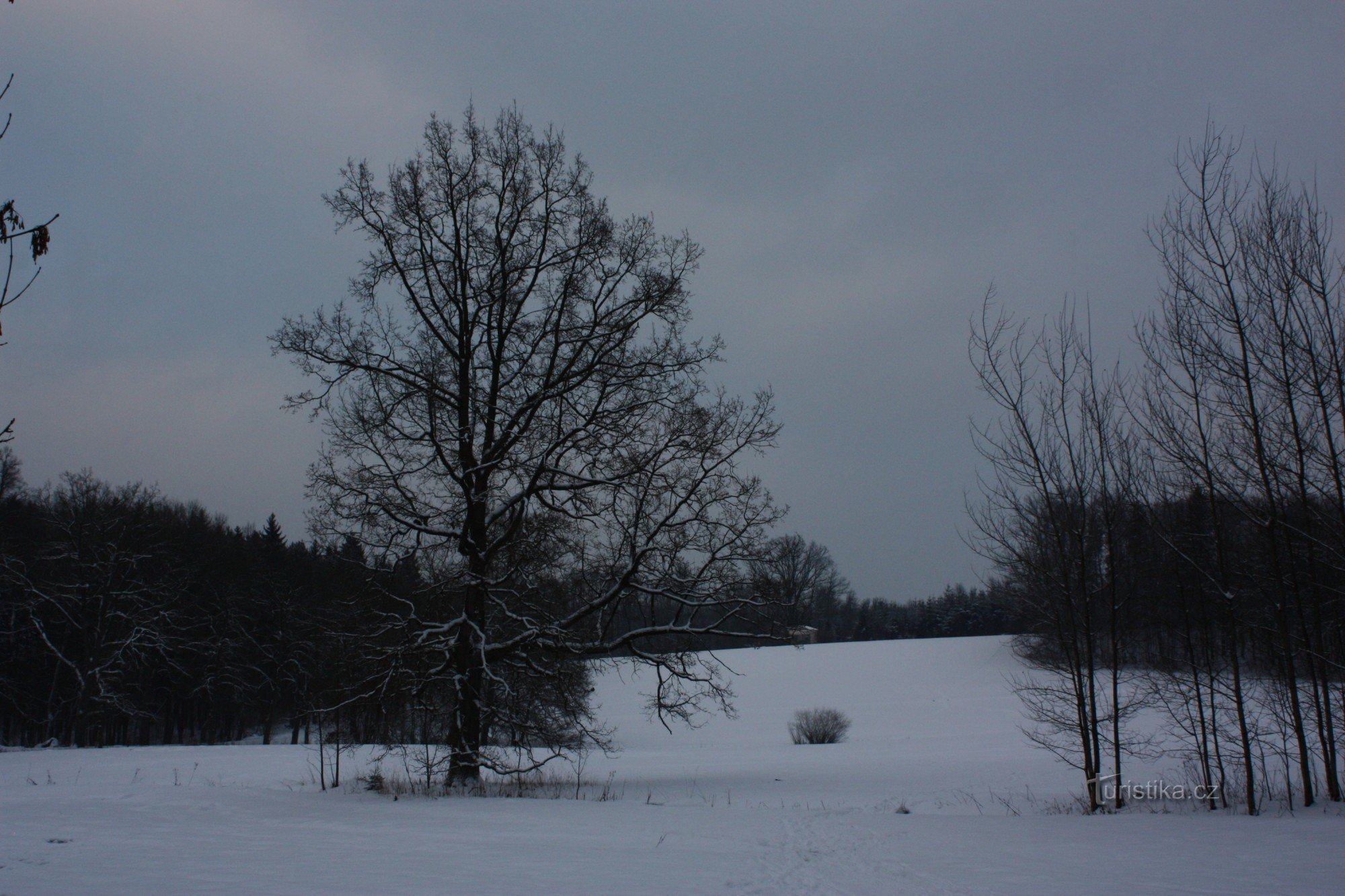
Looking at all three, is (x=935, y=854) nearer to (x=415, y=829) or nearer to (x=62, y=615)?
(x=415, y=829)

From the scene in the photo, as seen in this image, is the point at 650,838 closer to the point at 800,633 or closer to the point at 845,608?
the point at 800,633

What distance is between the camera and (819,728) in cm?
2588

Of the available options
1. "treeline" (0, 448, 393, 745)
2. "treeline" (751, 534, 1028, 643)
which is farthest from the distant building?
"treeline" (0, 448, 393, 745)

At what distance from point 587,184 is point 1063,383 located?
884cm

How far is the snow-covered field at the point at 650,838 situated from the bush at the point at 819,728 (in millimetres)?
9415

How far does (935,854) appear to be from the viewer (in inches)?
276

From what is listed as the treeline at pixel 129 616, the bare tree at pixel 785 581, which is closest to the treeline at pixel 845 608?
the bare tree at pixel 785 581

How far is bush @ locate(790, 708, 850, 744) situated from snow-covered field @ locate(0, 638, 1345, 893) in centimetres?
942

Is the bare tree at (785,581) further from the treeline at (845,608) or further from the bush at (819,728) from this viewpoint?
the bush at (819,728)

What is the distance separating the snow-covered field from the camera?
5.62m

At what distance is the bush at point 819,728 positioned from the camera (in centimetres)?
2569

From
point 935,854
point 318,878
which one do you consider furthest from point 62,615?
point 935,854

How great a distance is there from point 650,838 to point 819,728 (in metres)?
19.9

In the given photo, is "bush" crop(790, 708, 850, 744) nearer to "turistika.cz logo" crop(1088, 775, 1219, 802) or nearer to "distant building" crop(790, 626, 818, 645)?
"distant building" crop(790, 626, 818, 645)
